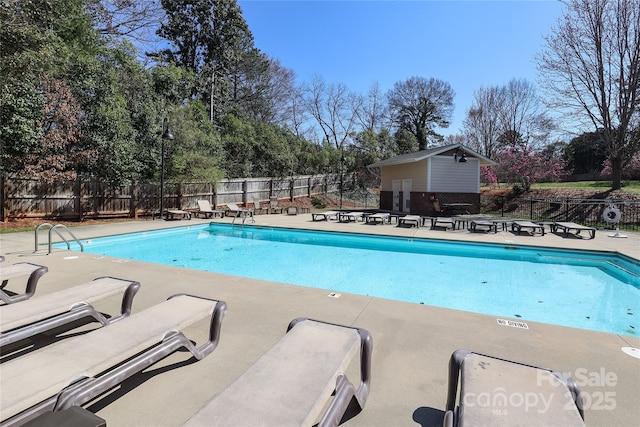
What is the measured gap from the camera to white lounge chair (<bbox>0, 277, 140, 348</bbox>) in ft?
8.30

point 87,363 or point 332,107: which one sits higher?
point 332,107

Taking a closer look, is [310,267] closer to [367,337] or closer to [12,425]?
[367,337]

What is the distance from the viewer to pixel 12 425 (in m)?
1.58

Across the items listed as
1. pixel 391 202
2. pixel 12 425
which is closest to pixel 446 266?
pixel 12 425

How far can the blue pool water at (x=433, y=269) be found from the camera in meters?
5.39

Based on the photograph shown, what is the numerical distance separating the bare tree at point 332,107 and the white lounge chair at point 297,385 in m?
33.6

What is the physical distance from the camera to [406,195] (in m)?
18.7

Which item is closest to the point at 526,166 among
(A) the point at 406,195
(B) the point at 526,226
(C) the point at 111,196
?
(A) the point at 406,195

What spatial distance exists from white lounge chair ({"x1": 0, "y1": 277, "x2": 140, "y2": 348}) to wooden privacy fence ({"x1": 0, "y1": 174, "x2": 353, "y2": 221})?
39.1ft

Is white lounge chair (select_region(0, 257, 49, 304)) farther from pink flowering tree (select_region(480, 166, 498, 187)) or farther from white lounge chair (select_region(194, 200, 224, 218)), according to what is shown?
pink flowering tree (select_region(480, 166, 498, 187))

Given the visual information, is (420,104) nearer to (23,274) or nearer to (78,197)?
(78,197)

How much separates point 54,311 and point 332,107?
116 ft

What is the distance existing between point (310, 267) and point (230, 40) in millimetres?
24412

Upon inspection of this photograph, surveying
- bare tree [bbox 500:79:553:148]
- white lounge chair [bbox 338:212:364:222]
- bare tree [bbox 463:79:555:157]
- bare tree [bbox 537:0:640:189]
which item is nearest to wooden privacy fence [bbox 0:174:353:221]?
white lounge chair [bbox 338:212:364:222]
